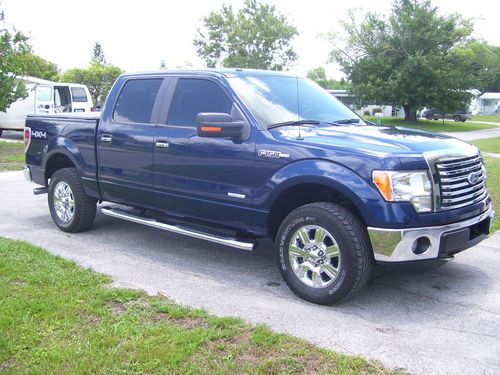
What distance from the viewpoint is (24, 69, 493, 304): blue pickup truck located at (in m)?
4.06

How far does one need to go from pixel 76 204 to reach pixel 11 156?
9.43 m

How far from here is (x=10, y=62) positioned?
1550cm

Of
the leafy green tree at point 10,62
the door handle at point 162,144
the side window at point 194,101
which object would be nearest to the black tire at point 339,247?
the side window at point 194,101

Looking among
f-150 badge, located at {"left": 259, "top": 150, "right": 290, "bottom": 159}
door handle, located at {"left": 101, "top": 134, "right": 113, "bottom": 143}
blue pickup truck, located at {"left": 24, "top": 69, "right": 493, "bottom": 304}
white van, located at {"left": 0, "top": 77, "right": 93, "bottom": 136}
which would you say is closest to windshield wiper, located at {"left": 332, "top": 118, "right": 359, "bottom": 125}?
blue pickup truck, located at {"left": 24, "top": 69, "right": 493, "bottom": 304}

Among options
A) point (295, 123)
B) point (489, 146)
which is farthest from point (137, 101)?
point (489, 146)

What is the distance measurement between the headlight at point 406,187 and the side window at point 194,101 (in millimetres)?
1723

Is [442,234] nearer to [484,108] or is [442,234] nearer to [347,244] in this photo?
[347,244]

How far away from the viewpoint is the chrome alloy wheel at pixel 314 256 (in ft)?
14.0

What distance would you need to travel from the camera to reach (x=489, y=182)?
10.0 metres

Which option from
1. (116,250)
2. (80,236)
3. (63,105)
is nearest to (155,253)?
(116,250)

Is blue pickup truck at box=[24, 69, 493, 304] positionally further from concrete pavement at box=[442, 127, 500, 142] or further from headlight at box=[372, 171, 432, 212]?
concrete pavement at box=[442, 127, 500, 142]

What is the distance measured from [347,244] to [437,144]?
115cm

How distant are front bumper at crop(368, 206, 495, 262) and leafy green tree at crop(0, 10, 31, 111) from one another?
1440 centimetres

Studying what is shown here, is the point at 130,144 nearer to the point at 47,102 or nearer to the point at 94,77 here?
the point at 47,102
